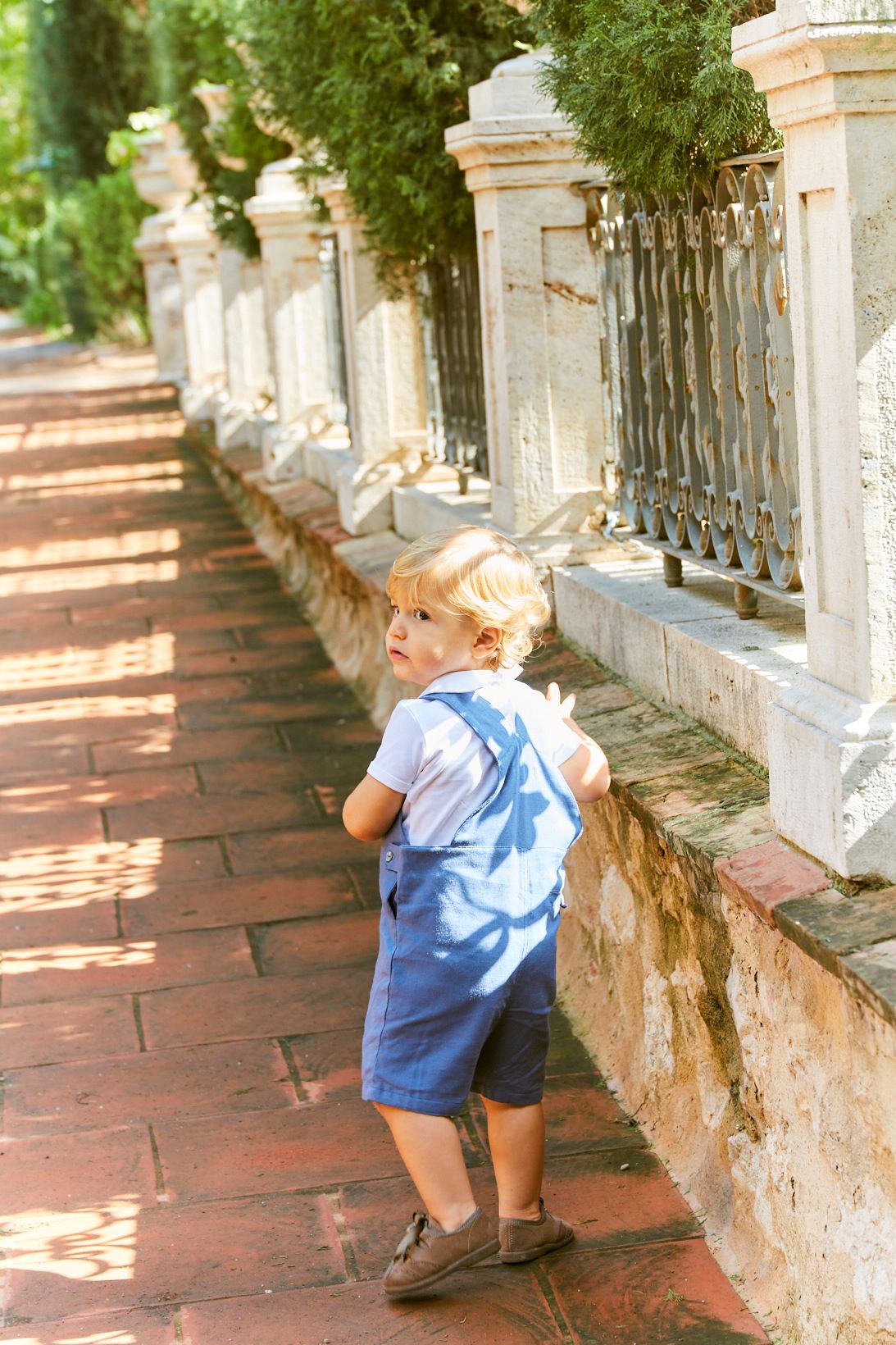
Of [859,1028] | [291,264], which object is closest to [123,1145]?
[859,1028]

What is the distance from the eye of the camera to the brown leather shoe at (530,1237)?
9.52 feet

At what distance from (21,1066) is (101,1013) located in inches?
12.1

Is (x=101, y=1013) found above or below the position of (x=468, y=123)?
below

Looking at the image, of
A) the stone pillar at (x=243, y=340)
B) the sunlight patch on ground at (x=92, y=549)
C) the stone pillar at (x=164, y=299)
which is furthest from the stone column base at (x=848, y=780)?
the stone pillar at (x=164, y=299)

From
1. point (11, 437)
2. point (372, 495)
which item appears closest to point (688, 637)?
point (372, 495)

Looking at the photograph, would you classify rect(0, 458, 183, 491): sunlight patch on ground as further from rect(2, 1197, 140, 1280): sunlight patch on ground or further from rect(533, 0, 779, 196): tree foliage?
rect(2, 1197, 140, 1280): sunlight patch on ground

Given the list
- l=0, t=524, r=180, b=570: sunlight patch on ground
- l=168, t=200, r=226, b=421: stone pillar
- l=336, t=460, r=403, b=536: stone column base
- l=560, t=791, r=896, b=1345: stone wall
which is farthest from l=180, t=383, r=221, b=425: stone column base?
l=560, t=791, r=896, b=1345: stone wall

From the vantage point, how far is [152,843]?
5336 mm

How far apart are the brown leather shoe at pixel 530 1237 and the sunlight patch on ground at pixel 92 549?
7.62 meters

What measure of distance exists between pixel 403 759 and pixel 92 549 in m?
8.06

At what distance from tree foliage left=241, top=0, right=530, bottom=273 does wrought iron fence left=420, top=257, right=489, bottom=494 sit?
0.94 ft

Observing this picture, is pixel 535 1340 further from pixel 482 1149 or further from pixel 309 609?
pixel 309 609

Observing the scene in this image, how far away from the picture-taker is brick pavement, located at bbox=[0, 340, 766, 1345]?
2.85 metres

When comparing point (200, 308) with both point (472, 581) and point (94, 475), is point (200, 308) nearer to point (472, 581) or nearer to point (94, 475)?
point (94, 475)
